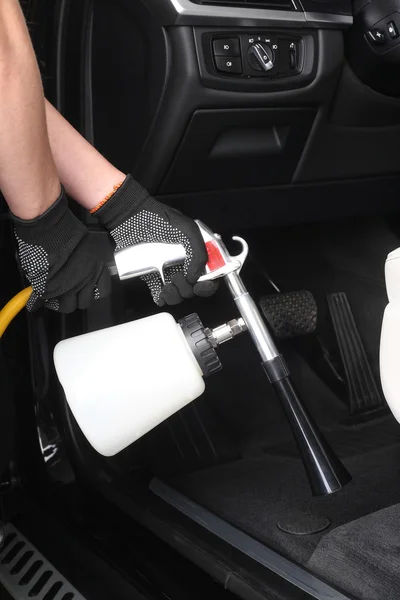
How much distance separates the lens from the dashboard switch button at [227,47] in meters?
1.14

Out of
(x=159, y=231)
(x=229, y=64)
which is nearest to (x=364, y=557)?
(x=159, y=231)

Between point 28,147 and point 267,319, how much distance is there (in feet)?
3.04

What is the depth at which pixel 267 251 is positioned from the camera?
1.77 m

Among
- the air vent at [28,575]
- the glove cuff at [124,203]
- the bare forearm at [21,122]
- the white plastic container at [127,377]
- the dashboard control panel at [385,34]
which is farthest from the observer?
the dashboard control panel at [385,34]

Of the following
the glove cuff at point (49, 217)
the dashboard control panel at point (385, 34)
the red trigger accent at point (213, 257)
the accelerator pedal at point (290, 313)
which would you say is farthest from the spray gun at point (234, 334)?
the accelerator pedal at point (290, 313)

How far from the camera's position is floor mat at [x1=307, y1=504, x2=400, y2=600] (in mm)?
945

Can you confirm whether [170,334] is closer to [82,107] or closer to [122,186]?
[122,186]

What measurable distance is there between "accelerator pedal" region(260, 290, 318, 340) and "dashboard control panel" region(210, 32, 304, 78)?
0.59 meters

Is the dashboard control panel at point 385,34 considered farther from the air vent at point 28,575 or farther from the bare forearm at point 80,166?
the air vent at point 28,575

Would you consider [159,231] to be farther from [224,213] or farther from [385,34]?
[385,34]

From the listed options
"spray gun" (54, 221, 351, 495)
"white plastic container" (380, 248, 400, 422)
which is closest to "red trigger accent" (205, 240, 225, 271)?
"spray gun" (54, 221, 351, 495)

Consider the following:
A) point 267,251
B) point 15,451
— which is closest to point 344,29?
point 267,251

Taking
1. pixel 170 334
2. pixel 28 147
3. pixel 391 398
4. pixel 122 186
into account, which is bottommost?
pixel 391 398

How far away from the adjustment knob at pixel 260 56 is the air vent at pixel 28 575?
2.93 feet
